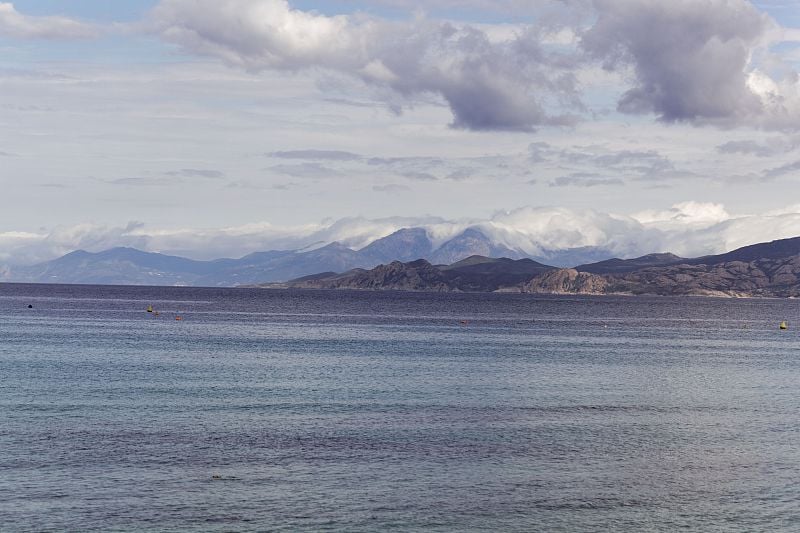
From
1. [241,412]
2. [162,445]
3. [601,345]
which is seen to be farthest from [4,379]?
[601,345]

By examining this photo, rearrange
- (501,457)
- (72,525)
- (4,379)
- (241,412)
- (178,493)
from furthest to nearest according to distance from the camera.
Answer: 1. (4,379)
2. (241,412)
3. (501,457)
4. (178,493)
5. (72,525)

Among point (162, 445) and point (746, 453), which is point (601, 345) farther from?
point (162, 445)

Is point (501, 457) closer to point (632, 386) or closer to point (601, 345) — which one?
point (632, 386)

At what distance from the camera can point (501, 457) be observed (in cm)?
6631

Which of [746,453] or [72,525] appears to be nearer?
[72,525]

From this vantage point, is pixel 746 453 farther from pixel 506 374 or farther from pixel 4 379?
pixel 4 379

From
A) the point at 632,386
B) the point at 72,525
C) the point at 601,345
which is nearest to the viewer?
the point at 72,525

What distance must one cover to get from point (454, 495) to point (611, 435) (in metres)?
24.0

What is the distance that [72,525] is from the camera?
48.2m

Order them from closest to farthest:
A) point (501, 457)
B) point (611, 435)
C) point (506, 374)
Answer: point (501, 457) < point (611, 435) < point (506, 374)

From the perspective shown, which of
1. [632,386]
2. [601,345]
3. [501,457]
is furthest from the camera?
[601,345]

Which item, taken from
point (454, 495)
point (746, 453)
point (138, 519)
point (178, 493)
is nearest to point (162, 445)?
point (178, 493)

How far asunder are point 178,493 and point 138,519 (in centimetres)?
508

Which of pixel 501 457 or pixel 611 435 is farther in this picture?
pixel 611 435
